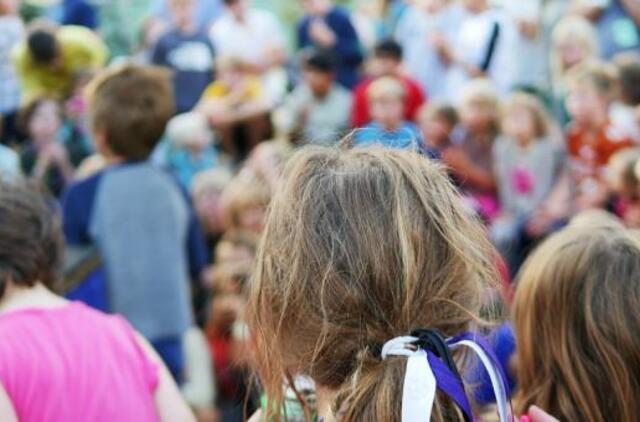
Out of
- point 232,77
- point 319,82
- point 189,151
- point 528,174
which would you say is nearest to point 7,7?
point 232,77

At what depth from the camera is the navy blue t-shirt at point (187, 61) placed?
27.5ft

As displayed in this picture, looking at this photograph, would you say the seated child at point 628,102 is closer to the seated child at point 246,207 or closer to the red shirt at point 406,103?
the red shirt at point 406,103

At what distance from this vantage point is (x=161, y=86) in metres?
3.87

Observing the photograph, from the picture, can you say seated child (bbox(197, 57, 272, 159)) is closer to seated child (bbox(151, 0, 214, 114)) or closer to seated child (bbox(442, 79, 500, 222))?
seated child (bbox(151, 0, 214, 114))

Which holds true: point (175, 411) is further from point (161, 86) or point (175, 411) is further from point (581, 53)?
point (581, 53)

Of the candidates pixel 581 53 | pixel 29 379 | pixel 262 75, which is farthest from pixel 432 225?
pixel 262 75

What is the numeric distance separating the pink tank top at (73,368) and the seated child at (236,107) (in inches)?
209

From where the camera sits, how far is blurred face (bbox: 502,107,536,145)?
20.8 ft

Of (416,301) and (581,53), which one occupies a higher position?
(416,301)

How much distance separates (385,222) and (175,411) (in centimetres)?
92

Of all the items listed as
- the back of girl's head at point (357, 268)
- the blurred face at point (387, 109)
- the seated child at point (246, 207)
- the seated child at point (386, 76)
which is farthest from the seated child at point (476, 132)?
the back of girl's head at point (357, 268)

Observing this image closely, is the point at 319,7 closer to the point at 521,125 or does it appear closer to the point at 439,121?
the point at 439,121

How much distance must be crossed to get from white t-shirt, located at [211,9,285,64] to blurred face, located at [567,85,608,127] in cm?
301

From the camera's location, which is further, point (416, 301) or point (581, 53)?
point (581, 53)
